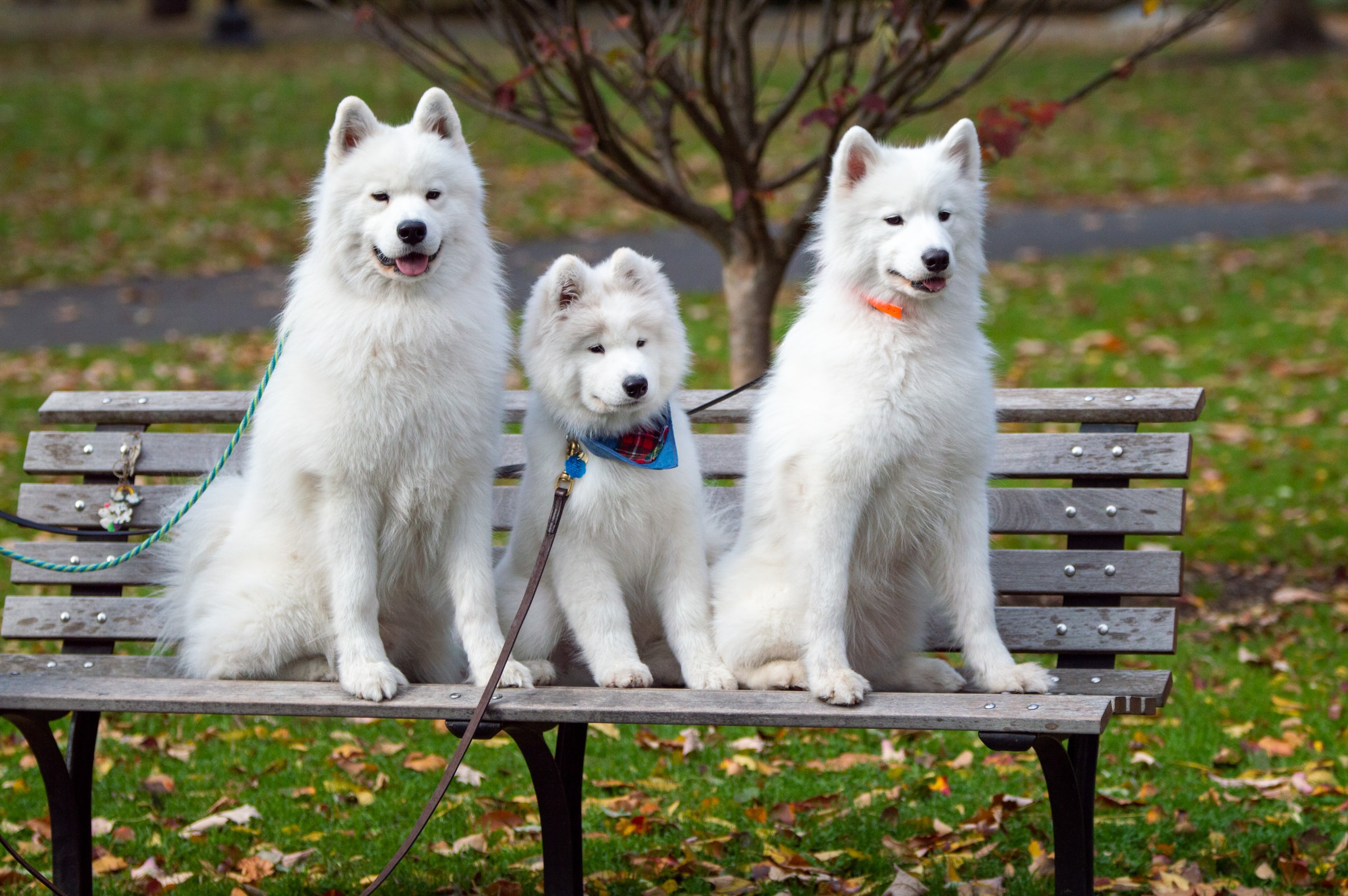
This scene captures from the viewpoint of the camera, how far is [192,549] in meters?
3.90

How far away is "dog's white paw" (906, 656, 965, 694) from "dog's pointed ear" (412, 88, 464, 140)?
1825 millimetres

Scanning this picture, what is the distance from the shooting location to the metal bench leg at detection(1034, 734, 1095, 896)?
318cm

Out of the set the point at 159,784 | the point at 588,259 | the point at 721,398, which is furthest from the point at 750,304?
the point at 588,259

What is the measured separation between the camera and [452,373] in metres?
3.44

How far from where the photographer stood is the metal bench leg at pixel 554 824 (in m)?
3.34

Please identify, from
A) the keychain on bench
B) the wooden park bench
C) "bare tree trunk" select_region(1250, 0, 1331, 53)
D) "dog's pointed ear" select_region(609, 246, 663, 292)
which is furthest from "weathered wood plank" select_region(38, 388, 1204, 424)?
"bare tree trunk" select_region(1250, 0, 1331, 53)

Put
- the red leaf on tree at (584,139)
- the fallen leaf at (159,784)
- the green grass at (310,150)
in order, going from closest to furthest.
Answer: the fallen leaf at (159,784) < the red leaf on tree at (584,139) < the green grass at (310,150)

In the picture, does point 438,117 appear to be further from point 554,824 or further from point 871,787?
point 871,787

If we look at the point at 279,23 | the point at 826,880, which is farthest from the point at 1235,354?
the point at 279,23

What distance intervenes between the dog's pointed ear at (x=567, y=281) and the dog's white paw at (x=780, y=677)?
1.04 metres

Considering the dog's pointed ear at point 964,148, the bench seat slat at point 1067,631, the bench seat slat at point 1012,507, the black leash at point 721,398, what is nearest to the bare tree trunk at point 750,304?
the black leash at point 721,398

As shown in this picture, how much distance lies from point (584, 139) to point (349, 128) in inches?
70.6

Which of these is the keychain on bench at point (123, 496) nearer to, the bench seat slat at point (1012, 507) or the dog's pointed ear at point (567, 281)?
the bench seat slat at point (1012, 507)

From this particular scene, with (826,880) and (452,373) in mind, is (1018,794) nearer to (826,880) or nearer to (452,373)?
(826,880)
